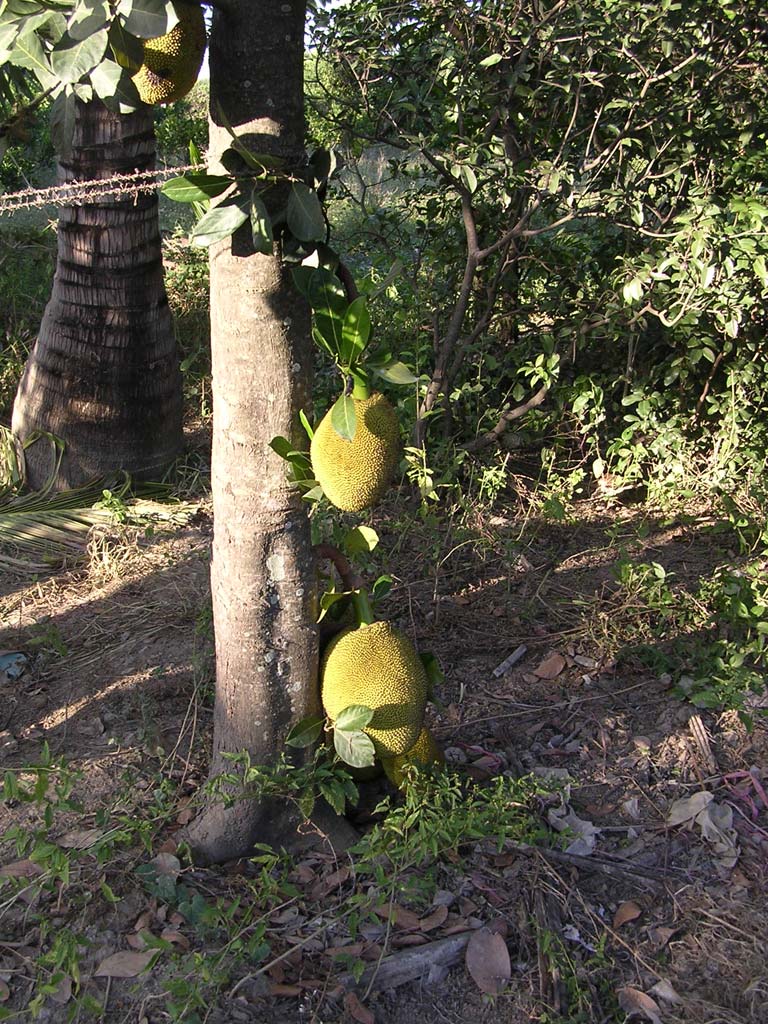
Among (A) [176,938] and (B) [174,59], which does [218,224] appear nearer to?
(B) [174,59]

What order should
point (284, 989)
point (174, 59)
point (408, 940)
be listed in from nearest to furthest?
point (174, 59) → point (284, 989) → point (408, 940)

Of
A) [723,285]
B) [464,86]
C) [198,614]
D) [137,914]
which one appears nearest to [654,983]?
[137,914]

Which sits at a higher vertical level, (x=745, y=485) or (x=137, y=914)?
(x=745, y=485)

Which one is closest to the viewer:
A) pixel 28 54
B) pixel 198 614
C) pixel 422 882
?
pixel 28 54

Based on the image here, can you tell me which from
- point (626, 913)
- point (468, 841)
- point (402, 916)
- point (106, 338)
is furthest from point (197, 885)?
point (106, 338)

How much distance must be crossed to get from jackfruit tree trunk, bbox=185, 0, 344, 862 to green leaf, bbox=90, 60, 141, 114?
0.15 meters

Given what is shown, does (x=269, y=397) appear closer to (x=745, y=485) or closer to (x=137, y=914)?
(x=137, y=914)

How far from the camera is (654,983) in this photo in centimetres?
179

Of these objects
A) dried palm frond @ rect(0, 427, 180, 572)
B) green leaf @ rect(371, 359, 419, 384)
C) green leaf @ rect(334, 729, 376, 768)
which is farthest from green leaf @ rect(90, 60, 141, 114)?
dried palm frond @ rect(0, 427, 180, 572)

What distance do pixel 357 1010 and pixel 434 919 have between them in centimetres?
25

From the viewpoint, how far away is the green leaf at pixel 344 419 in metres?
1.60

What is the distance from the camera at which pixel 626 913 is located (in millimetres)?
1927

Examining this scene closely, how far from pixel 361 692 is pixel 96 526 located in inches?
80.2

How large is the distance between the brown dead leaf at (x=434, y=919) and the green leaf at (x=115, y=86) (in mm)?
1535
